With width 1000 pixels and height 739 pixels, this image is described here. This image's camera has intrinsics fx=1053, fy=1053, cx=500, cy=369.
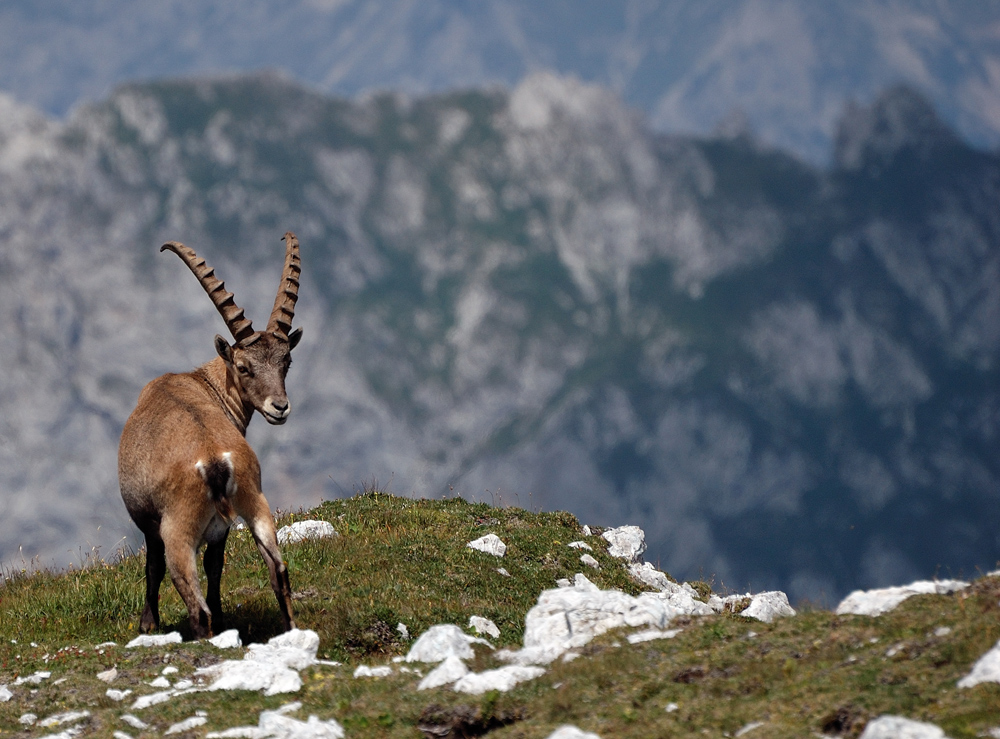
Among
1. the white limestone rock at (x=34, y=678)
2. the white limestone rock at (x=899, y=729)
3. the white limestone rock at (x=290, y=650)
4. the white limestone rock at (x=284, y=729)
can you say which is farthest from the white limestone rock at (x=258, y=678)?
the white limestone rock at (x=899, y=729)

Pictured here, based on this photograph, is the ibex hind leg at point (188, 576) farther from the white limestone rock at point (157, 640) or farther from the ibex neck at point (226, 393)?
the ibex neck at point (226, 393)

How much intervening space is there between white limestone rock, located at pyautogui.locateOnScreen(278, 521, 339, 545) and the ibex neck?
409 centimetres

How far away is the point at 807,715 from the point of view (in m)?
7.84

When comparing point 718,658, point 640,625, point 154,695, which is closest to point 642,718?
point 718,658

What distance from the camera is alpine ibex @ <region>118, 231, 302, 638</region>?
41.5 ft

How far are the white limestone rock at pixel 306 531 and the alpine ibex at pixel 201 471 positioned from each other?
431 centimetres

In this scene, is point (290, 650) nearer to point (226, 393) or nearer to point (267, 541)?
point (267, 541)

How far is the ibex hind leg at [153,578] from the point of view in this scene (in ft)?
44.8

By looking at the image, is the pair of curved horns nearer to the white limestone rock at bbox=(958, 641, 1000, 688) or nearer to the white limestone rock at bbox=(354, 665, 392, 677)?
the white limestone rock at bbox=(354, 665, 392, 677)

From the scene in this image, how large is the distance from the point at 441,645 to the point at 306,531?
821cm

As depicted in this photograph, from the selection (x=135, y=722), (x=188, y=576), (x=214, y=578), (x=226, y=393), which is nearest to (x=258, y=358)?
(x=226, y=393)

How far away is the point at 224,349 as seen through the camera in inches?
597

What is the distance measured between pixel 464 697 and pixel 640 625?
2410mm

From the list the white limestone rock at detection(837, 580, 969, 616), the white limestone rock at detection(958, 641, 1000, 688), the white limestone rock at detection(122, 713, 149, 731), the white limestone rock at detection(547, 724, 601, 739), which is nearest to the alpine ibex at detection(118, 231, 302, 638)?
the white limestone rock at detection(122, 713, 149, 731)
